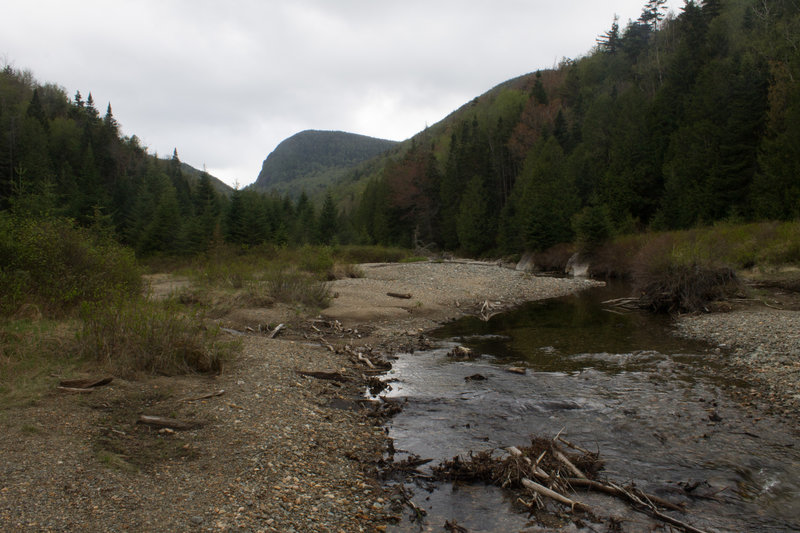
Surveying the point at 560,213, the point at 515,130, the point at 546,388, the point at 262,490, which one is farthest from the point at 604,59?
the point at 262,490

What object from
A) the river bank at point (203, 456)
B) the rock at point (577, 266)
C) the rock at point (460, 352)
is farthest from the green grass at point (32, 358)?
the rock at point (577, 266)

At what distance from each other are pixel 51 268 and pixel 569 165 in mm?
51528

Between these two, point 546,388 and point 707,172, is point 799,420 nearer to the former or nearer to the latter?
point 546,388

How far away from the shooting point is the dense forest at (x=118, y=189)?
4812 centimetres

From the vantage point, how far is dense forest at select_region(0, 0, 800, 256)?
35.8m

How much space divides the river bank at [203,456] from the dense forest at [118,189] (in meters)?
27.5

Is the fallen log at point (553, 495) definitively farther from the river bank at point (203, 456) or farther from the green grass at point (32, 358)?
the green grass at point (32, 358)

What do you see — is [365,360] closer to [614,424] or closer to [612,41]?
[614,424]

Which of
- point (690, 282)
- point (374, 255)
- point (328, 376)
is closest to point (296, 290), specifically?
point (328, 376)

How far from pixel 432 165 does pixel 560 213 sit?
99.0 ft

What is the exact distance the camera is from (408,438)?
7.20m

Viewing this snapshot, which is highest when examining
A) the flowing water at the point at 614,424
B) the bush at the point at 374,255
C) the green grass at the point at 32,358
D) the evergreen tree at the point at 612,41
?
the evergreen tree at the point at 612,41

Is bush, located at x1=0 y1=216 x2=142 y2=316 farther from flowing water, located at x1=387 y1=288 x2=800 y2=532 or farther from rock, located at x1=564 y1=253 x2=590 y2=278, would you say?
rock, located at x1=564 y1=253 x2=590 y2=278

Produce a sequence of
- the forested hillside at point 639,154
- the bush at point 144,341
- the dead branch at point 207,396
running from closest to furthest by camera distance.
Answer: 1. the dead branch at point 207,396
2. the bush at point 144,341
3. the forested hillside at point 639,154
